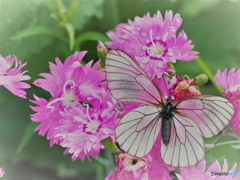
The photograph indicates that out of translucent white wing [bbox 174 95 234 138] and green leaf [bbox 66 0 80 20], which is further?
green leaf [bbox 66 0 80 20]

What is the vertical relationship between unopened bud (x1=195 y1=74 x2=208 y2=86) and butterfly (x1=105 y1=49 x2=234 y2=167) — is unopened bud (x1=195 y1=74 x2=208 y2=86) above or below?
above

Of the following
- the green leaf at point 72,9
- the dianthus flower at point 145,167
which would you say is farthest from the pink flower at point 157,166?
the green leaf at point 72,9

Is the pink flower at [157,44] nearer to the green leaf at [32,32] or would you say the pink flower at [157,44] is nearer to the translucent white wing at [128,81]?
the translucent white wing at [128,81]

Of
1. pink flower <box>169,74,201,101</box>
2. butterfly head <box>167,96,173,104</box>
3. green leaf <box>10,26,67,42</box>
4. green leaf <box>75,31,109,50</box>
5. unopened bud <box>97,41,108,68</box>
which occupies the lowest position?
butterfly head <box>167,96,173,104</box>

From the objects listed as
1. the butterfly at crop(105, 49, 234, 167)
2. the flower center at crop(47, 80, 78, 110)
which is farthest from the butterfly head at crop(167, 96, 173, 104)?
the flower center at crop(47, 80, 78, 110)

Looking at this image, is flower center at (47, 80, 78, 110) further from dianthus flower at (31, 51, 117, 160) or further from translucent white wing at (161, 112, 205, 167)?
translucent white wing at (161, 112, 205, 167)

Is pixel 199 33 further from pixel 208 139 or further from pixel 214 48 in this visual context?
pixel 208 139

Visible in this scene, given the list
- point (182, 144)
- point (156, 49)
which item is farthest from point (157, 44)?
→ point (182, 144)
